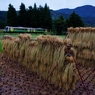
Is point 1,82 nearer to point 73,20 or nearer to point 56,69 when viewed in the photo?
point 56,69

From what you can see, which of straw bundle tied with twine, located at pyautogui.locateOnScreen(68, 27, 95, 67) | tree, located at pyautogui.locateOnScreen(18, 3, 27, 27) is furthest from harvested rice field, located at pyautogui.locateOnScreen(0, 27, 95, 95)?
tree, located at pyautogui.locateOnScreen(18, 3, 27, 27)

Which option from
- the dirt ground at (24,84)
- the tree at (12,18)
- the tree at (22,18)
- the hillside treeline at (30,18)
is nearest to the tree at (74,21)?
the hillside treeline at (30,18)

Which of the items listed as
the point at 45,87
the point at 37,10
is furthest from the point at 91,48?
the point at 37,10

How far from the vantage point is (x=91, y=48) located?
1719 cm

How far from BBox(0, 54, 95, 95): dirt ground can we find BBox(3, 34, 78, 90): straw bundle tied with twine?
0.22m

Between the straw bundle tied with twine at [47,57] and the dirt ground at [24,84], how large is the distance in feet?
0.72

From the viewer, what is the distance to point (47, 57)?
33.0 feet

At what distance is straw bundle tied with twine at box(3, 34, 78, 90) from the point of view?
8766mm

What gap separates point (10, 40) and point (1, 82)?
14.7 ft

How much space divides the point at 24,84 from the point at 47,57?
4.15ft

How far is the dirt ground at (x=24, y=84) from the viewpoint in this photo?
8901 mm

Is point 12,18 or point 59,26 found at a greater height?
point 12,18

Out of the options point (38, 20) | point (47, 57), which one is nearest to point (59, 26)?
point (38, 20)

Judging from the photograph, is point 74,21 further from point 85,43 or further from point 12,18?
point 85,43
